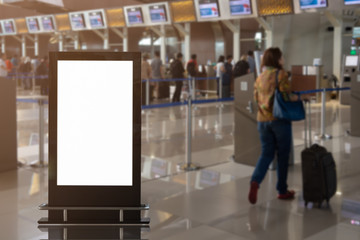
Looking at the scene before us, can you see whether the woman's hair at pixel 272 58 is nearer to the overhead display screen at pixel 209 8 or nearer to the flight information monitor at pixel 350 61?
the overhead display screen at pixel 209 8

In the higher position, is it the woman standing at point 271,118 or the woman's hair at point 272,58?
the woman's hair at point 272,58

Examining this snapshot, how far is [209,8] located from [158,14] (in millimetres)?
2203

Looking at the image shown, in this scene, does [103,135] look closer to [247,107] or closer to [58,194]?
[58,194]

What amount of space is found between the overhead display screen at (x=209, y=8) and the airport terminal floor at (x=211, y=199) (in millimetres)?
6120

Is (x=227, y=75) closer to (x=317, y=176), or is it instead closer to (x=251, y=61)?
(x=251, y=61)

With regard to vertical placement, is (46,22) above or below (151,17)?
below

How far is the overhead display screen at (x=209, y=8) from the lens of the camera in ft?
44.8

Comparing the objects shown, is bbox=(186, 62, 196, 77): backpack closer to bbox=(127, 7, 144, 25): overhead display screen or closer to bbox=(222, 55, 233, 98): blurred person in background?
bbox=(222, 55, 233, 98): blurred person in background

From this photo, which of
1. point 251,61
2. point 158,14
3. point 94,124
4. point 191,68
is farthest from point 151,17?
point 94,124

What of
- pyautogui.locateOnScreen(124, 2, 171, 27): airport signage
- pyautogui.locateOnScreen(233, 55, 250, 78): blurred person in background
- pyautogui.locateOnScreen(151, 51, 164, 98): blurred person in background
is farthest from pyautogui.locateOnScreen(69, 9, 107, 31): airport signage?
pyautogui.locateOnScreen(233, 55, 250, 78): blurred person in background

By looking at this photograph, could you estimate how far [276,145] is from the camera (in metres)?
4.78

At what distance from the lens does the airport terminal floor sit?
3939mm

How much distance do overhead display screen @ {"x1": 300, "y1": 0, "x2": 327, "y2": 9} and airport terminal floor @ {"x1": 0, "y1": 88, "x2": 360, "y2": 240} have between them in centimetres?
417

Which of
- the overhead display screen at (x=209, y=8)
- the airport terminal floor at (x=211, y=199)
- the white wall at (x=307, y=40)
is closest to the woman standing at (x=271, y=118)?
the airport terminal floor at (x=211, y=199)
